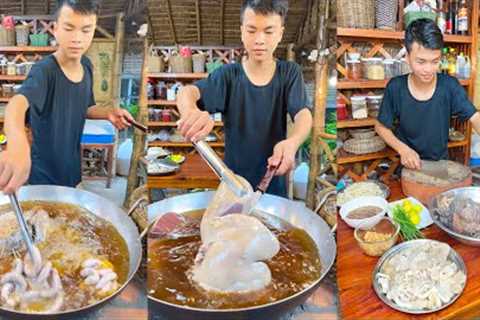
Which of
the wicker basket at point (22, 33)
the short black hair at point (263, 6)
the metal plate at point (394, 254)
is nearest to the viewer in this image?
the short black hair at point (263, 6)

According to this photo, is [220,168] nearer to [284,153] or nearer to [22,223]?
[284,153]

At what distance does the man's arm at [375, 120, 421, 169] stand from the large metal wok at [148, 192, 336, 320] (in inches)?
20.5

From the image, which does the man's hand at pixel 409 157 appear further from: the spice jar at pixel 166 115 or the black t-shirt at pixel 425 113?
the spice jar at pixel 166 115

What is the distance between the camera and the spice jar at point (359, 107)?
1567mm

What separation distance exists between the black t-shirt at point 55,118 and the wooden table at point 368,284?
0.80 meters

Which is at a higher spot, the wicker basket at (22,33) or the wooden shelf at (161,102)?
the wicker basket at (22,33)

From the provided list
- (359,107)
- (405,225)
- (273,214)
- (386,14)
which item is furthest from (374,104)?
(273,214)

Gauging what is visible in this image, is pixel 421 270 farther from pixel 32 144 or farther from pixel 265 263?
pixel 32 144

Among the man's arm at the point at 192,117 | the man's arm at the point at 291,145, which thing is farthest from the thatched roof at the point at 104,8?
the man's arm at the point at 291,145

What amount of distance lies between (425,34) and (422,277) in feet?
2.37

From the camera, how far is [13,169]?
109 centimetres

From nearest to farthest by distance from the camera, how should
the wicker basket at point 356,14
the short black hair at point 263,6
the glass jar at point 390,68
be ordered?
1. the short black hair at point 263,6
2. the wicker basket at point 356,14
3. the glass jar at point 390,68

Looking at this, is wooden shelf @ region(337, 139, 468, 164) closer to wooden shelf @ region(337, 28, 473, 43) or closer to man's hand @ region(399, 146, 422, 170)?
man's hand @ region(399, 146, 422, 170)

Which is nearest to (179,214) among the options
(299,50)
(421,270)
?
(299,50)
